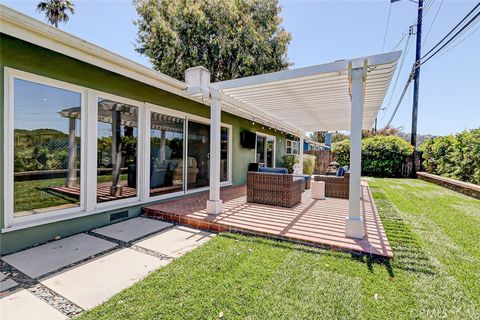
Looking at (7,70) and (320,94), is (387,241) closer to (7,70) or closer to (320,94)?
(320,94)

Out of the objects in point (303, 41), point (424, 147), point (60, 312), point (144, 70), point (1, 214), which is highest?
point (303, 41)

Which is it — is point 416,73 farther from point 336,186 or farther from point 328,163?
point 336,186

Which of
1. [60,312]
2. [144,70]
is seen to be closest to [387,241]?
[60,312]

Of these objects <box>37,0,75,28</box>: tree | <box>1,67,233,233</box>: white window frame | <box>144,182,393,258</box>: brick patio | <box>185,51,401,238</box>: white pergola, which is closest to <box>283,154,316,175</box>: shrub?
<box>185,51,401,238</box>: white pergola

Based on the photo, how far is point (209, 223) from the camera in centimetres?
409

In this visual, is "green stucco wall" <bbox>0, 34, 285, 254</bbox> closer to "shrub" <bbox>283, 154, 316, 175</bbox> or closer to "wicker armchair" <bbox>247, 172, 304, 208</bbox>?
"wicker armchair" <bbox>247, 172, 304, 208</bbox>

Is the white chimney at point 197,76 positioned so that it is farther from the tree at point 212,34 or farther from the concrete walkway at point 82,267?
the tree at point 212,34

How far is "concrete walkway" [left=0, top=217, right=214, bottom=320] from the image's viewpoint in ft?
6.90

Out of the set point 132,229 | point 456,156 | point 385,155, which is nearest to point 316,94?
point 132,229

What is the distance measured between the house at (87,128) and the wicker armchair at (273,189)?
1.30 metres

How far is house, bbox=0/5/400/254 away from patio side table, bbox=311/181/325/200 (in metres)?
2.24

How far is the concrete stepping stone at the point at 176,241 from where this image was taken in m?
3.29

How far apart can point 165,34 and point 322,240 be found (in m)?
13.6

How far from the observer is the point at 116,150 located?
4.55 metres
